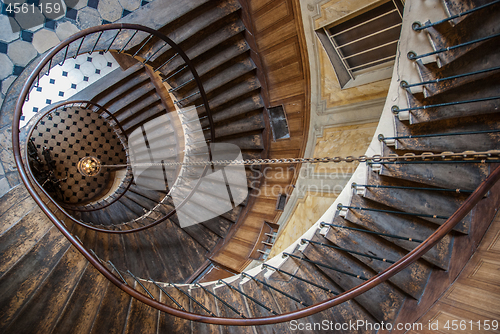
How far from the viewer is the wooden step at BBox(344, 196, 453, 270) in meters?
1.71

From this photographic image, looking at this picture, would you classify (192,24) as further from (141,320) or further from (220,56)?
(141,320)

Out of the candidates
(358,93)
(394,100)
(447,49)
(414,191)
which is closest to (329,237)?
(414,191)

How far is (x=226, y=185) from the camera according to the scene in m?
4.15

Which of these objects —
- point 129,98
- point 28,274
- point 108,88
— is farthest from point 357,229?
point 108,88

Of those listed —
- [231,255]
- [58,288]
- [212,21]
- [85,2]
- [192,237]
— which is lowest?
→ [231,255]

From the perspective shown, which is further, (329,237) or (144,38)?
(144,38)

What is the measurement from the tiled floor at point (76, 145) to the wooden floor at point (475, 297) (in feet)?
23.2

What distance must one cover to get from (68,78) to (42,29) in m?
2.48

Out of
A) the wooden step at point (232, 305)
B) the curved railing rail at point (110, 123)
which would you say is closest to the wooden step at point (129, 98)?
the curved railing rail at point (110, 123)

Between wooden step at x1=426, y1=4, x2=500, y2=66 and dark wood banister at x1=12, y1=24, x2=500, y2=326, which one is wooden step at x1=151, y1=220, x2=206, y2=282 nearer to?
dark wood banister at x1=12, y1=24, x2=500, y2=326

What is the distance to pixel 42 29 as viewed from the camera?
9.37ft

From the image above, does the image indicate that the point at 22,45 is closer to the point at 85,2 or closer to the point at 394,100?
the point at 85,2

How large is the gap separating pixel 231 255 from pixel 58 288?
2425 mm

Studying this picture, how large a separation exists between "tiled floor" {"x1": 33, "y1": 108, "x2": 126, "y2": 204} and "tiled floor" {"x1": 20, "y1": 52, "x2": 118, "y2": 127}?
100 centimetres
